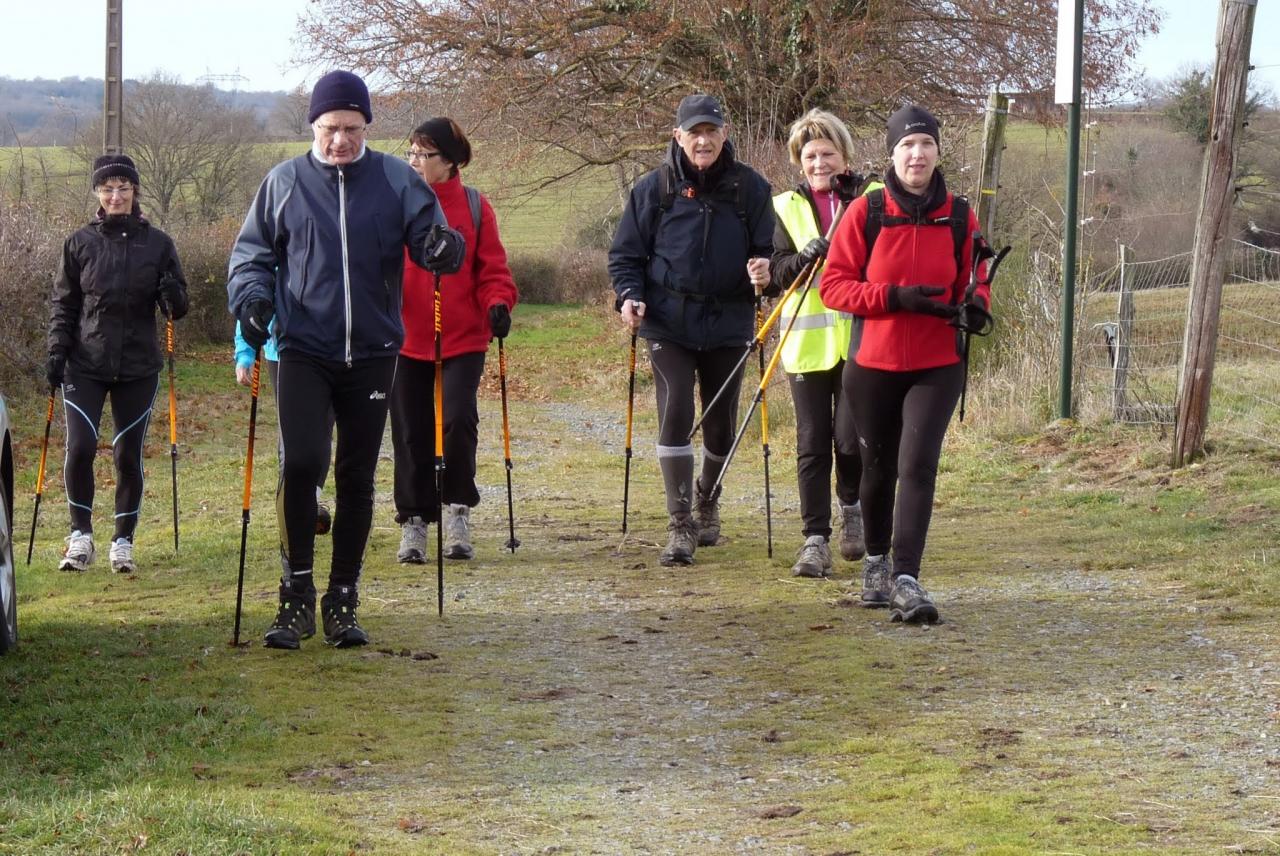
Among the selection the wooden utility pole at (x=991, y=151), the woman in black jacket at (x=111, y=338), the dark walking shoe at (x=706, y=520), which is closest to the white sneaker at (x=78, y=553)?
the woman in black jacket at (x=111, y=338)

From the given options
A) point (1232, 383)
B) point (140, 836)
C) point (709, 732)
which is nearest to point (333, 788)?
point (140, 836)

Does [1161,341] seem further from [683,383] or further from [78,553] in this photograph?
[78,553]

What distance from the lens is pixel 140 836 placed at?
4.09m

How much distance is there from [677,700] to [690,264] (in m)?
3.01

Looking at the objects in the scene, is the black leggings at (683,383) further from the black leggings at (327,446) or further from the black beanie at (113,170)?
the black beanie at (113,170)

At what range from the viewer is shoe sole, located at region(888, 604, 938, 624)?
279 inches

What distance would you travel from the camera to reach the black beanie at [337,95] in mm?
6480

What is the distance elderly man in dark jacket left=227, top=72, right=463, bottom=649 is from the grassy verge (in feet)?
2.63

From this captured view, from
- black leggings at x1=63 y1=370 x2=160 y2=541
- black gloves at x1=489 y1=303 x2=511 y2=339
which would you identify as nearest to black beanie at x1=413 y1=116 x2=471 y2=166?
black gloves at x1=489 y1=303 x2=511 y2=339

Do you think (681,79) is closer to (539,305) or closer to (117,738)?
(539,305)

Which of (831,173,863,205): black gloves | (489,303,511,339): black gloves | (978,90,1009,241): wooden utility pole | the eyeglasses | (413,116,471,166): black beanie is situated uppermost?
(978,90,1009,241): wooden utility pole

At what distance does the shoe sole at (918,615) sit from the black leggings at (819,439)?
118cm

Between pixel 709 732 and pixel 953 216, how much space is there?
2.64 m

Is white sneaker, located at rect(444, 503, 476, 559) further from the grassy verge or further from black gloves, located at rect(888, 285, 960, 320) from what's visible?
black gloves, located at rect(888, 285, 960, 320)
